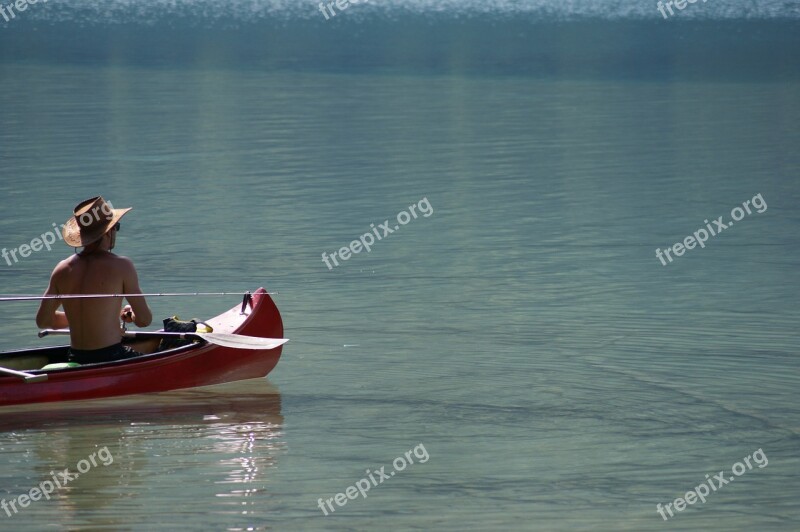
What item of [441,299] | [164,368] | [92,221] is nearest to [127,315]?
[164,368]

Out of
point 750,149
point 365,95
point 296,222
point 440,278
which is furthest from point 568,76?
point 440,278

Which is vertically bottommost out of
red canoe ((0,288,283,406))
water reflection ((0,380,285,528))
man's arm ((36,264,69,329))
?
water reflection ((0,380,285,528))

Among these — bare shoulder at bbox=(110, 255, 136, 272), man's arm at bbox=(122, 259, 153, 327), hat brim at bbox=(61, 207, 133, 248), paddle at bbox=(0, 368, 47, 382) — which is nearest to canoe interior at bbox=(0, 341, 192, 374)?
man's arm at bbox=(122, 259, 153, 327)

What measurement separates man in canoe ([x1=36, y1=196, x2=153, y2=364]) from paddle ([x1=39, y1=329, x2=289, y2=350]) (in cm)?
25

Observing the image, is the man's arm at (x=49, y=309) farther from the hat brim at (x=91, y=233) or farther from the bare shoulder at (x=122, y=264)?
the bare shoulder at (x=122, y=264)

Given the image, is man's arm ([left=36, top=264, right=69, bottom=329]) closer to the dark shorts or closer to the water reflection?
the dark shorts

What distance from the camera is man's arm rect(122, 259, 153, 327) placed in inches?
318

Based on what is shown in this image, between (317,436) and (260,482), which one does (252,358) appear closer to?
(317,436)

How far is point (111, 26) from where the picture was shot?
2106 inches

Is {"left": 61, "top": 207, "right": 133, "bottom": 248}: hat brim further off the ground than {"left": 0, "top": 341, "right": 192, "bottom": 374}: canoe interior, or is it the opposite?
{"left": 61, "top": 207, "right": 133, "bottom": 248}: hat brim

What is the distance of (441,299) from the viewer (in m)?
11.2

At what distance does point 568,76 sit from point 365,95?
22.6 feet

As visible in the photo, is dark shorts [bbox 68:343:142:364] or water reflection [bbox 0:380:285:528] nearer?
water reflection [bbox 0:380:285:528]

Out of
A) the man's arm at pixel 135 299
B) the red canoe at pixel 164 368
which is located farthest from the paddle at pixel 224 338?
the man's arm at pixel 135 299
